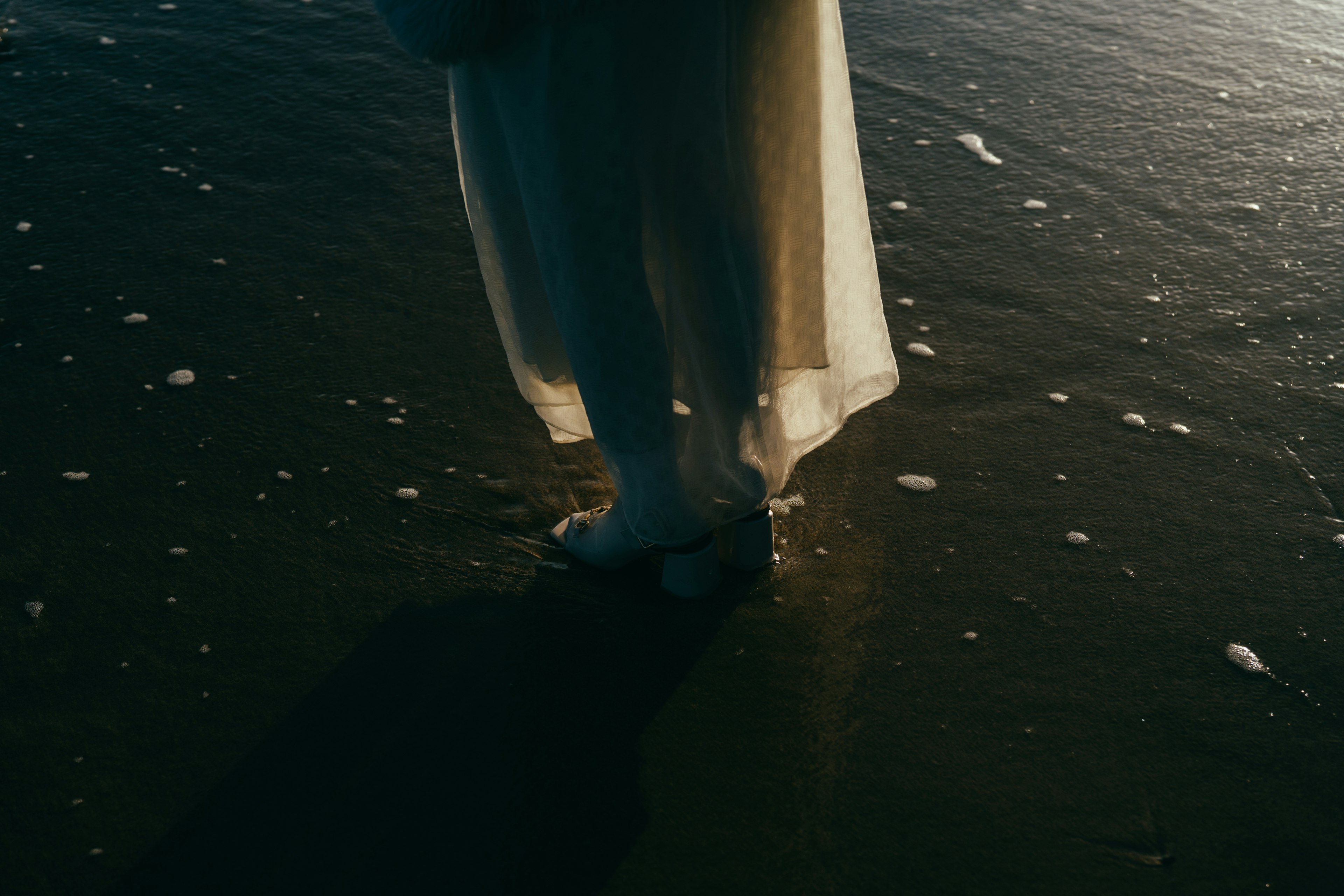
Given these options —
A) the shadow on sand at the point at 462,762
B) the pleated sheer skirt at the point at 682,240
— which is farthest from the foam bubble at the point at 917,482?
the shadow on sand at the point at 462,762

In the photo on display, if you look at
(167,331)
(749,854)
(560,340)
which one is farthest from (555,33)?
(167,331)

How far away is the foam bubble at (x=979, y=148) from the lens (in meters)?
2.31

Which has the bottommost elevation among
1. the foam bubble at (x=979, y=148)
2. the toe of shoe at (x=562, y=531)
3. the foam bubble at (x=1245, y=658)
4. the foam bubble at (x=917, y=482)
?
the foam bubble at (x=1245, y=658)

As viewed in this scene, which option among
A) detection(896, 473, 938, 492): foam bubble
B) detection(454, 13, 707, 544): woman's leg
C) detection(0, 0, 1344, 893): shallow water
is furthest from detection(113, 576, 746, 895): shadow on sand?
detection(896, 473, 938, 492): foam bubble

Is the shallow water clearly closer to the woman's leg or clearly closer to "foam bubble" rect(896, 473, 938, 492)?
"foam bubble" rect(896, 473, 938, 492)

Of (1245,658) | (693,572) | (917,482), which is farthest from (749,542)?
(1245,658)

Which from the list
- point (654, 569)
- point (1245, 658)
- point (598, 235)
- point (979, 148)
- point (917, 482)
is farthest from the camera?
point (979, 148)

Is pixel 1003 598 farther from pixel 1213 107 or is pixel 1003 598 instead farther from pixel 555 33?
pixel 1213 107

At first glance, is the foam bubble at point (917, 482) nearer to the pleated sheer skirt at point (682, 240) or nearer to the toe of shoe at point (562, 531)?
the pleated sheer skirt at point (682, 240)

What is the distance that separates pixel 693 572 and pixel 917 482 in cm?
45

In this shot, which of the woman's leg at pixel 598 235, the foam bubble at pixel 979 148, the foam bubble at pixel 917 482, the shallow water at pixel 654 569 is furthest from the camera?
the foam bubble at pixel 979 148

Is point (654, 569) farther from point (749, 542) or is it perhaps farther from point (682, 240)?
point (682, 240)

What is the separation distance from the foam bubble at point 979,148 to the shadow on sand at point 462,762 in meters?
1.57

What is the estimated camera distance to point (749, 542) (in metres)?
1.27
